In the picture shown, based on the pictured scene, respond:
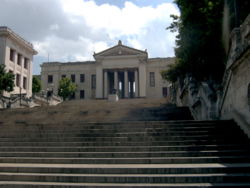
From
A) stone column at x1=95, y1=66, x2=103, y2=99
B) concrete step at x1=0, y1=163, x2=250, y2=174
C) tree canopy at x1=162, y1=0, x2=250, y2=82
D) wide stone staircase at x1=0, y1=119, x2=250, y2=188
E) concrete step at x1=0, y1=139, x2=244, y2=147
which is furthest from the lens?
stone column at x1=95, y1=66, x2=103, y2=99

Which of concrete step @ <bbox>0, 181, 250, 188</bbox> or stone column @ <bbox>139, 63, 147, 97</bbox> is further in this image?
stone column @ <bbox>139, 63, 147, 97</bbox>

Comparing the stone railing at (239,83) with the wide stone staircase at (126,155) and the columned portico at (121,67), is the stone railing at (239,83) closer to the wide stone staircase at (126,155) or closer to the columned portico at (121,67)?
the wide stone staircase at (126,155)

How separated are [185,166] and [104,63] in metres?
52.5

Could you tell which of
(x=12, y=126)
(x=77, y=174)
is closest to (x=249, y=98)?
(x=77, y=174)

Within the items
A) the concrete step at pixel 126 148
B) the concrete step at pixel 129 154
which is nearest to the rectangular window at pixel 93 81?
the concrete step at pixel 126 148

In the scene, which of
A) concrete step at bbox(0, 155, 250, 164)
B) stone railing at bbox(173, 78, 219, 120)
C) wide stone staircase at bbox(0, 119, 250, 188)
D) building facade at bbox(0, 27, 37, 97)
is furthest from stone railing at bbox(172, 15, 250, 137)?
building facade at bbox(0, 27, 37, 97)

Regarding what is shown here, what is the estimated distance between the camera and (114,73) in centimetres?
5834

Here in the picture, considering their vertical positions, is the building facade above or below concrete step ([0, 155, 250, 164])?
above

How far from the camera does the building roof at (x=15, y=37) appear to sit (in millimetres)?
39375

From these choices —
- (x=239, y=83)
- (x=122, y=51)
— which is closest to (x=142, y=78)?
(x=122, y=51)

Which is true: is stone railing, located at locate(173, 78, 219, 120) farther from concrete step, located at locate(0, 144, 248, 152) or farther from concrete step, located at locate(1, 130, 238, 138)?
concrete step, located at locate(0, 144, 248, 152)

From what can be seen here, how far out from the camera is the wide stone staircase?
5.79 m

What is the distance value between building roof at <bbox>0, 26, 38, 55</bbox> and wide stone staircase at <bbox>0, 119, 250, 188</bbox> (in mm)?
33929

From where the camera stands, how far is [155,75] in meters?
58.7
